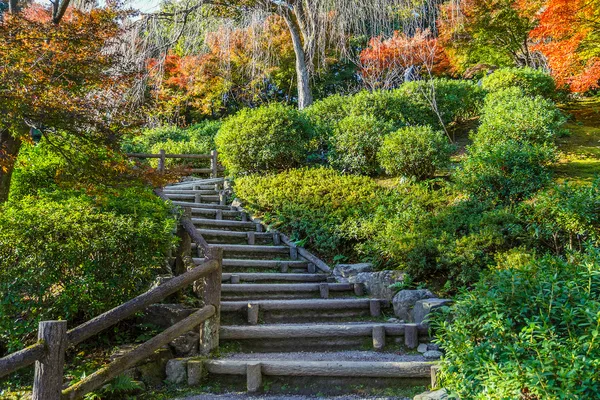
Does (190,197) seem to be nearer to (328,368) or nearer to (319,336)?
(319,336)

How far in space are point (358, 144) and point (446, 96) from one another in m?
3.87

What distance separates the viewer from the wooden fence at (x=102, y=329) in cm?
310

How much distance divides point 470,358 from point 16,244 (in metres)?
3.87

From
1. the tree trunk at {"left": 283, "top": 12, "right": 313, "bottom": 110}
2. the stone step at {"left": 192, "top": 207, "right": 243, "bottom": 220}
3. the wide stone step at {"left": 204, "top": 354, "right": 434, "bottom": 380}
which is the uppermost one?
the tree trunk at {"left": 283, "top": 12, "right": 313, "bottom": 110}

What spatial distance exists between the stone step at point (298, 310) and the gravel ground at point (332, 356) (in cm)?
65

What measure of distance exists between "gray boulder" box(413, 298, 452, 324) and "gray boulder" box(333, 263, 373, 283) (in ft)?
4.47

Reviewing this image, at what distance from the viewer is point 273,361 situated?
4312 mm

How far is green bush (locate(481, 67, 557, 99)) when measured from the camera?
38.3ft

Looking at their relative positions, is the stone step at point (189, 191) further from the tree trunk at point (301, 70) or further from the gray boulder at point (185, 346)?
the gray boulder at point (185, 346)

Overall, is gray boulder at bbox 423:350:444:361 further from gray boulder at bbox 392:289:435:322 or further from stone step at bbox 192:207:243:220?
stone step at bbox 192:207:243:220

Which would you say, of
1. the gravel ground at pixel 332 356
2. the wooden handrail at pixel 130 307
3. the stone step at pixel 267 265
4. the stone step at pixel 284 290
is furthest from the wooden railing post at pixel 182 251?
the gravel ground at pixel 332 356

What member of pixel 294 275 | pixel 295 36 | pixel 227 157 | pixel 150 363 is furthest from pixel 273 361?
pixel 295 36

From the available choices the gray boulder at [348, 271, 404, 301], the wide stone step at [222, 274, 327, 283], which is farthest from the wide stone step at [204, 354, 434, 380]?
the wide stone step at [222, 274, 327, 283]

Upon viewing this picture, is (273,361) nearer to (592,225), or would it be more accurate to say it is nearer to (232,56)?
(592,225)
